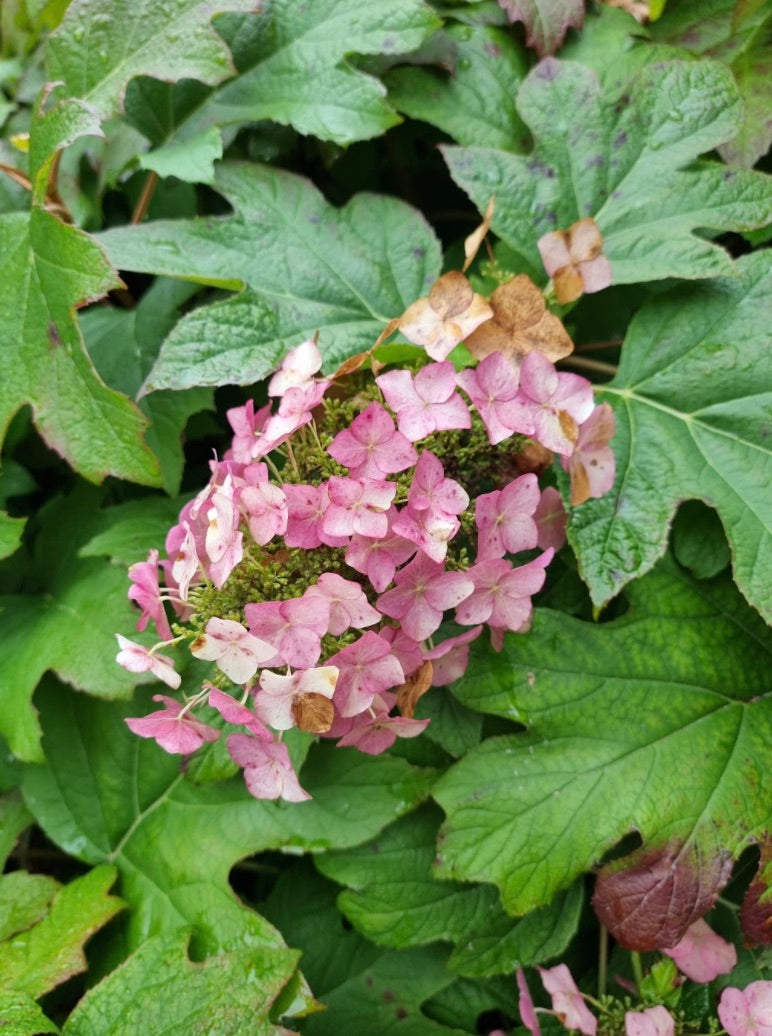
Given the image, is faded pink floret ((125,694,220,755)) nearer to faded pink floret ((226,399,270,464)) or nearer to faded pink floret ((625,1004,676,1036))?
faded pink floret ((226,399,270,464))

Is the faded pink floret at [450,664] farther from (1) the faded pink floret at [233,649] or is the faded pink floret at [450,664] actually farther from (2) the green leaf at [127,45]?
(2) the green leaf at [127,45]

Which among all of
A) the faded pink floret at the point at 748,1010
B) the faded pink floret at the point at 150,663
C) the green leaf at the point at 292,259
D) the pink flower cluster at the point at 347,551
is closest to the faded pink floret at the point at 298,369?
the pink flower cluster at the point at 347,551

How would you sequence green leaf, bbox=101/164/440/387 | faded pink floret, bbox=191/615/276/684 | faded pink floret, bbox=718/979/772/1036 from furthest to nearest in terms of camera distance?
green leaf, bbox=101/164/440/387 → faded pink floret, bbox=718/979/772/1036 → faded pink floret, bbox=191/615/276/684

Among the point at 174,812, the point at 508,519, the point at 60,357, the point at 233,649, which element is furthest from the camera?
the point at 174,812

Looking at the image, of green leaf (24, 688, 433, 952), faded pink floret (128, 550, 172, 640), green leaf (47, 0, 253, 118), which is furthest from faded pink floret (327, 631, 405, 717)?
green leaf (47, 0, 253, 118)

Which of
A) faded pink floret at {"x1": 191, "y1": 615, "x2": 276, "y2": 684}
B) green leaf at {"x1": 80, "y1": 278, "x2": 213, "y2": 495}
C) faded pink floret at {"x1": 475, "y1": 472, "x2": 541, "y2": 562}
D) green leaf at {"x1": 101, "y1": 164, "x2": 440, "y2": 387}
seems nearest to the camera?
faded pink floret at {"x1": 191, "y1": 615, "x2": 276, "y2": 684}

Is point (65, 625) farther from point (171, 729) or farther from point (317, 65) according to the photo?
point (317, 65)

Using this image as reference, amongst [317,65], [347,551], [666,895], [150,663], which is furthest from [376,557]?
[317,65]
